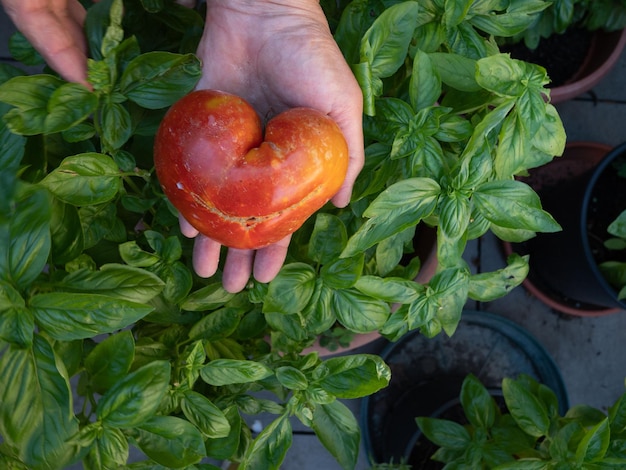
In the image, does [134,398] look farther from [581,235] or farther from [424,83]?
[581,235]

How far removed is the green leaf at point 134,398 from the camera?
1.00m

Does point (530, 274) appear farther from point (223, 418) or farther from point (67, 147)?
Answer: point (67, 147)

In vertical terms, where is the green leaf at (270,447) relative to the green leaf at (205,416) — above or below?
below

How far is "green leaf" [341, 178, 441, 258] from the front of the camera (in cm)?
101

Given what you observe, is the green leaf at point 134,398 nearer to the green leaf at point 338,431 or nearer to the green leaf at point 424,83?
the green leaf at point 338,431

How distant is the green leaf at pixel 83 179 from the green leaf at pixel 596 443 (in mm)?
1032

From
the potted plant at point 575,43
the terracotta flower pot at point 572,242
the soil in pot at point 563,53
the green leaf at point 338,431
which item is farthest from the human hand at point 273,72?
the soil in pot at point 563,53

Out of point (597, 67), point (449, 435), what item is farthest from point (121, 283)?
point (597, 67)

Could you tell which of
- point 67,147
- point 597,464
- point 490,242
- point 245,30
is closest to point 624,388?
point 490,242

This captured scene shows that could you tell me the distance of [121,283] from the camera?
3.38ft

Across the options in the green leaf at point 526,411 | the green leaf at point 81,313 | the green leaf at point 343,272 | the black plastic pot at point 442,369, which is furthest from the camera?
the black plastic pot at point 442,369

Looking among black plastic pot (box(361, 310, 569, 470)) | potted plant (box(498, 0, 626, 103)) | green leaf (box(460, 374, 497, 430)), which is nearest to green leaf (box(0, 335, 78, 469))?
green leaf (box(460, 374, 497, 430))

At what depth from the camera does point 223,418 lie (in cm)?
112

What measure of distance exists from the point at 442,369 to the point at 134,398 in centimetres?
148
